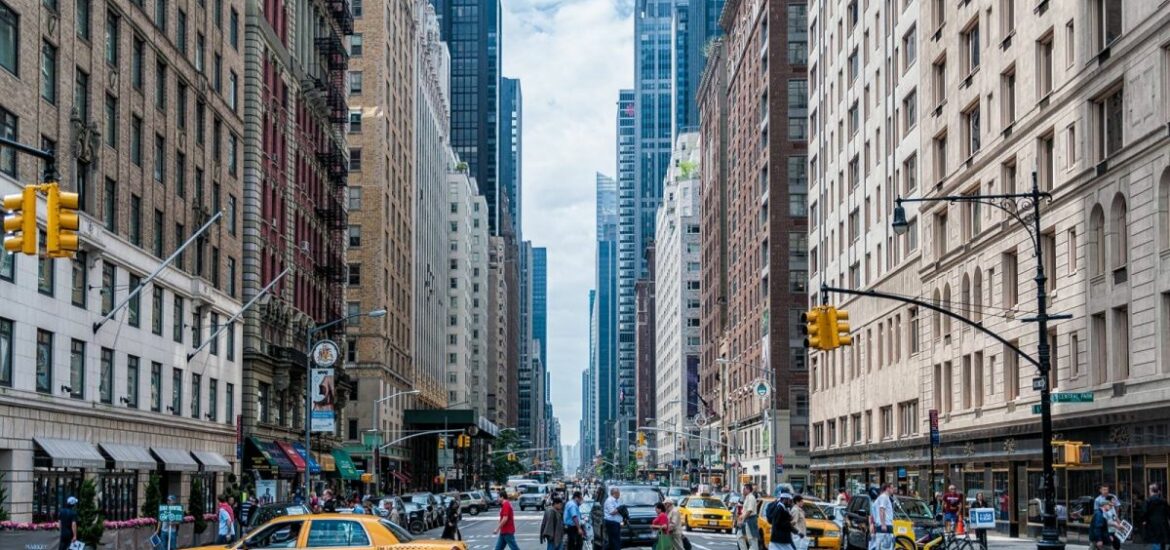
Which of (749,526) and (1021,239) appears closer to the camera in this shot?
(749,526)

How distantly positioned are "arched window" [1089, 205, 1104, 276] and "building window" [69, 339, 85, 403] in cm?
3092

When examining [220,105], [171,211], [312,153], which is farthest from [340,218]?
[171,211]

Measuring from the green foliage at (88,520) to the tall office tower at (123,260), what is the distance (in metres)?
2.85

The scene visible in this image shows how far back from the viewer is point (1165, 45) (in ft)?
126

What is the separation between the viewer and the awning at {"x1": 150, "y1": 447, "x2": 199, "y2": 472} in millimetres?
50750

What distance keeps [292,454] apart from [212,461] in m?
12.8

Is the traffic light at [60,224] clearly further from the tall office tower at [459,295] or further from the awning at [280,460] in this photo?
the tall office tower at [459,295]

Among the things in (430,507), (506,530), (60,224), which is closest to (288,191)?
(430,507)

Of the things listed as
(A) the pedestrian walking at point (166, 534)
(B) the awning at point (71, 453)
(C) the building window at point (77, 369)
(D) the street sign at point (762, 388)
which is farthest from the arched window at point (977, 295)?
(D) the street sign at point (762, 388)

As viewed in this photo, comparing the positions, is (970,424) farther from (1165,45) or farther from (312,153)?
(312,153)

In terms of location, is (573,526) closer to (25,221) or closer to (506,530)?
(506,530)

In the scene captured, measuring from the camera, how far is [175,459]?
5238cm

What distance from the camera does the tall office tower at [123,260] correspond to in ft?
126

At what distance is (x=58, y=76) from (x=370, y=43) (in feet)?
231
